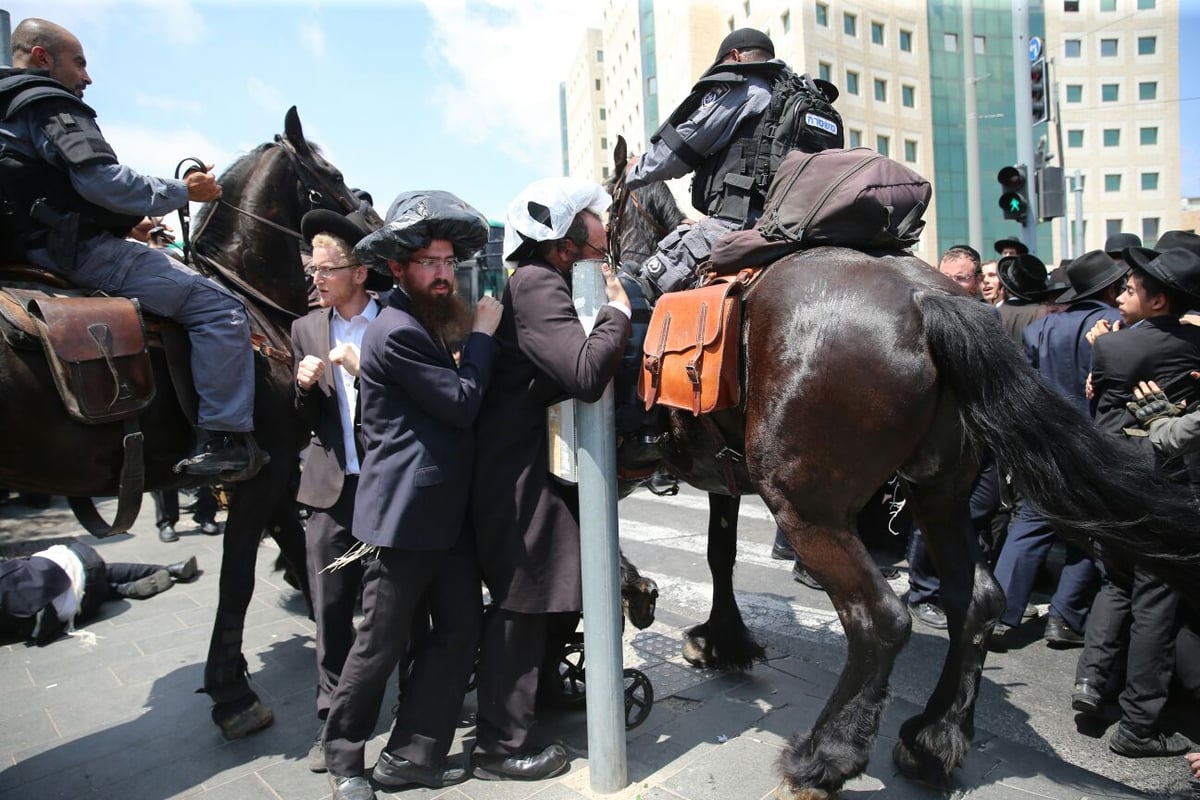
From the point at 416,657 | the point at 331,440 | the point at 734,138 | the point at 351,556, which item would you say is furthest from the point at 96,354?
the point at 734,138

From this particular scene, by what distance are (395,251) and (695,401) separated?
124 centimetres

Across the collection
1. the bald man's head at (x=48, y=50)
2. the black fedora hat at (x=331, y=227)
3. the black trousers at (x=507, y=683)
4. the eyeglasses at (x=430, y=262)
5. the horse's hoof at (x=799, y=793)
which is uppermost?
the bald man's head at (x=48, y=50)

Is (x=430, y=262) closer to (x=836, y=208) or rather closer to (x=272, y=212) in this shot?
(x=836, y=208)

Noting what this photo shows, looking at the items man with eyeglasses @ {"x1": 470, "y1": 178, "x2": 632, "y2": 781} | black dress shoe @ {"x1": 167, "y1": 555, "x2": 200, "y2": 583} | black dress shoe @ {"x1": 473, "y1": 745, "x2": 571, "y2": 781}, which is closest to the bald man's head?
man with eyeglasses @ {"x1": 470, "y1": 178, "x2": 632, "y2": 781}

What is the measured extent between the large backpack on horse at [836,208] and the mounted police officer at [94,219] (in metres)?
2.26

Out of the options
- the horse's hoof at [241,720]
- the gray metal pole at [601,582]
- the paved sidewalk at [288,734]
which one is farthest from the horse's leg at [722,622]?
the horse's hoof at [241,720]

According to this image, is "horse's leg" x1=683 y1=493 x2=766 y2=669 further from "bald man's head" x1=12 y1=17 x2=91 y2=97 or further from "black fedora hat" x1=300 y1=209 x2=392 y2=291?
"bald man's head" x1=12 y1=17 x2=91 y2=97

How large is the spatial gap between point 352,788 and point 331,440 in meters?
1.39

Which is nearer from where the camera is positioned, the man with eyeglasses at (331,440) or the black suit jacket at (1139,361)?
the man with eyeglasses at (331,440)

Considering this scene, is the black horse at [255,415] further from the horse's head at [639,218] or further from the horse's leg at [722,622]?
the horse's leg at [722,622]

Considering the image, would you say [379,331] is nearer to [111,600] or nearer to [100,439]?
[100,439]

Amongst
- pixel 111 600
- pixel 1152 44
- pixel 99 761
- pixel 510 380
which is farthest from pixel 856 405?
pixel 1152 44

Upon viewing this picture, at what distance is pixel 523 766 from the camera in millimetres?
2953

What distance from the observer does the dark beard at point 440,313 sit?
289cm
